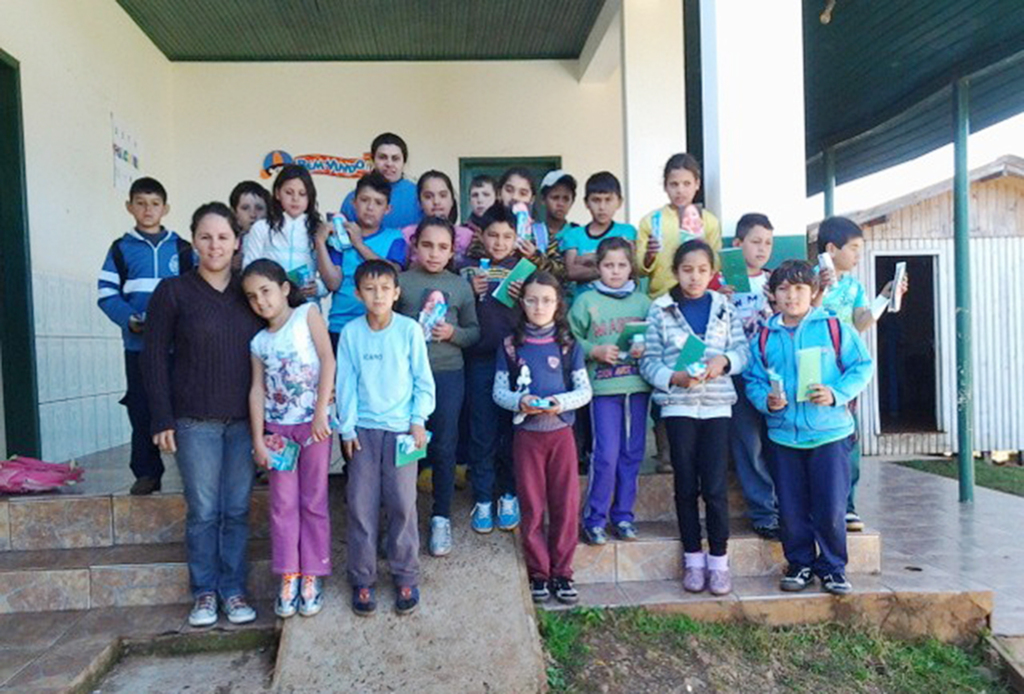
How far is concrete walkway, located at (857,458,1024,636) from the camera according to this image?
3389 millimetres

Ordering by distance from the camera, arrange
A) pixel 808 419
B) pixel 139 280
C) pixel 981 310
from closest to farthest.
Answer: pixel 808 419, pixel 139 280, pixel 981 310

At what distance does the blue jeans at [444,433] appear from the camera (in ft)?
11.0

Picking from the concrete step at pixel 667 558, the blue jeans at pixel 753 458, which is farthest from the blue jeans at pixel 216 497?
the blue jeans at pixel 753 458

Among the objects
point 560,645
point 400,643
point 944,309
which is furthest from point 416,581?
point 944,309

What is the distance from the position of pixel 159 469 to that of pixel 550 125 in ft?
17.8

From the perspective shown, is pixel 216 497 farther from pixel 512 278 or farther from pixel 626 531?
pixel 626 531

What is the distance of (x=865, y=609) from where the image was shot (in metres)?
3.19

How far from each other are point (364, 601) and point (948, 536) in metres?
3.22

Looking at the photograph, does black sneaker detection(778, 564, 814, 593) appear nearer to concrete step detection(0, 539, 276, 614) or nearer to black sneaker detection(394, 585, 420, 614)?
black sneaker detection(394, 585, 420, 614)

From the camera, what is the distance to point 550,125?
7.83m

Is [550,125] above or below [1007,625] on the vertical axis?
above

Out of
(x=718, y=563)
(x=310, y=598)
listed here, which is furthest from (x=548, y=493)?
(x=310, y=598)

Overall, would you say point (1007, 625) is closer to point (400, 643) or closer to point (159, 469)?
point (400, 643)

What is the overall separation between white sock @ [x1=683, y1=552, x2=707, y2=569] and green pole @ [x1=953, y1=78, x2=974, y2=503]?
285 centimetres
